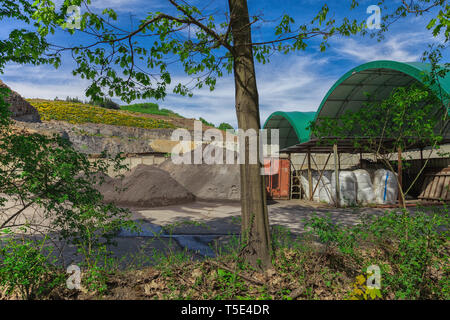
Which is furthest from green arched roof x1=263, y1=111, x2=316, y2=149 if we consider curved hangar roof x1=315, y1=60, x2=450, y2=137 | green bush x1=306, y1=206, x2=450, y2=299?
green bush x1=306, y1=206, x2=450, y2=299

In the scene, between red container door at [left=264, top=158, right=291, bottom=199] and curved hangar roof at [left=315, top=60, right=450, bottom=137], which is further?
red container door at [left=264, top=158, right=291, bottom=199]

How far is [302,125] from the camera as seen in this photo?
1936 cm

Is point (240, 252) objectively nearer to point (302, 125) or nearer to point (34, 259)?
point (34, 259)

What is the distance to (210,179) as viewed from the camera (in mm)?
15195

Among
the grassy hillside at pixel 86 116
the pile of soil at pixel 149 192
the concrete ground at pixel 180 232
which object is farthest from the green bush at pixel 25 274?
the grassy hillside at pixel 86 116

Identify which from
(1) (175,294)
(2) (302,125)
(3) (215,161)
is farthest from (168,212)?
(2) (302,125)

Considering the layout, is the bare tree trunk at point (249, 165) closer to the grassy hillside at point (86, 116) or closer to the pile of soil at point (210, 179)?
the pile of soil at point (210, 179)

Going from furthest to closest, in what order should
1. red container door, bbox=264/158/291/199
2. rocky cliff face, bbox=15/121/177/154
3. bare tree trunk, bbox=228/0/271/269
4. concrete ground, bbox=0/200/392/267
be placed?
rocky cliff face, bbox=15/121/177/154, red container door, bbox=264/158/291/199, concrete ground, bbox=0/200/392/267, bare tree trunk, bbox=228/0/271/269

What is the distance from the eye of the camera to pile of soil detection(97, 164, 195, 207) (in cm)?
1278

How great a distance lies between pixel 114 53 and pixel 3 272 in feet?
10.6

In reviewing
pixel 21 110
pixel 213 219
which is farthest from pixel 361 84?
pixel 21 110

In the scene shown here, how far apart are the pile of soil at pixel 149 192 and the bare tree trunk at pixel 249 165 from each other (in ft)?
30.6

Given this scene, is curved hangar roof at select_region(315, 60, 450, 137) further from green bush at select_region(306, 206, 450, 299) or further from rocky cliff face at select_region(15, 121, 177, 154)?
rocky cliff face at select_region(15, 121, 177, 154)

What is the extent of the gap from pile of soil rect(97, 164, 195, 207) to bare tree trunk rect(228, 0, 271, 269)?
934 cm
